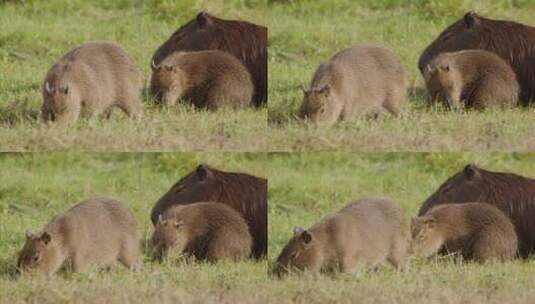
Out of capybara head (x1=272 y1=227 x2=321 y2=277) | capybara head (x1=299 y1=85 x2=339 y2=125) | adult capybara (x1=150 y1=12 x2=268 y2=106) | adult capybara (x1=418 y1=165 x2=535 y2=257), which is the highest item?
adult capybara (x1=150 y1=12 x2=268 y2=106)

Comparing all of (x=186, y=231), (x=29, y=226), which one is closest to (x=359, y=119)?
(x=186, y=231)

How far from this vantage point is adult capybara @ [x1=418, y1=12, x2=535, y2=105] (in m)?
16.6

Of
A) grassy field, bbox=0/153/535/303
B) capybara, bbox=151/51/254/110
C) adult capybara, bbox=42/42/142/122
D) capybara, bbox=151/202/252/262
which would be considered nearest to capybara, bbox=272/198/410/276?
grassy field, bbox=0/153/535/303

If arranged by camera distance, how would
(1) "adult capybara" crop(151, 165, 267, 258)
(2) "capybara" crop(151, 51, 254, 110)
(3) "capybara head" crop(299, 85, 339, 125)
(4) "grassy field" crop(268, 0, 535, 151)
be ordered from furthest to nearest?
(2) "capybara" crop(151, 51, 254, 110)
(1) "adult capybara" crop(151, 165, 267, 258)
(4) "grassy field" crop(268, 0, 535, 151)
(3) "capybara head" crop(299, 85, 339, 125)

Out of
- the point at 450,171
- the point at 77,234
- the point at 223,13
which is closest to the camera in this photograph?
the point at 77,234

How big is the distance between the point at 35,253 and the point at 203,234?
1.30 metres

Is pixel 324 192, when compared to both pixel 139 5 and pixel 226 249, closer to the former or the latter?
pixel 226 249

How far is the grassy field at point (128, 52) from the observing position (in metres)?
15.3

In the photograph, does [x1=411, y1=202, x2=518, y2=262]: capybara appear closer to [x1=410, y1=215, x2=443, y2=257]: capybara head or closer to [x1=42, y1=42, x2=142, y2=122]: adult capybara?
[x1=410, y1=215, x2=443, y2=257]: capybara head

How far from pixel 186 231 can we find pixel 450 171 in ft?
7.01

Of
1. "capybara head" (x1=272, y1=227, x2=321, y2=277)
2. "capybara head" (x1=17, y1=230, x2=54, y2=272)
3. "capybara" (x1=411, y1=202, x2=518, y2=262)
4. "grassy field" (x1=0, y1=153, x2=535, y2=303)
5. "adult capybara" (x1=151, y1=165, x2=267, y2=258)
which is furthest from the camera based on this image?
"adult capybara" (x1=151, y1=165, x2=267, y2=258)

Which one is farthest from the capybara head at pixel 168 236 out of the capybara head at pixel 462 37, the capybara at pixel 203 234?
the capybara head at pixel 462 37

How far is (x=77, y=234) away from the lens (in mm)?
15125

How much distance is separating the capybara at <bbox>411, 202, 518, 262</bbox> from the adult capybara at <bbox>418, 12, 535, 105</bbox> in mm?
1324
